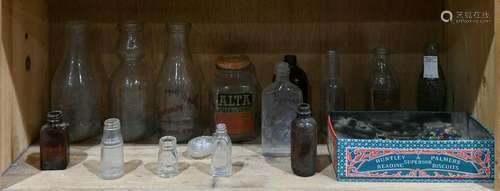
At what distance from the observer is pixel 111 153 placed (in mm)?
1013

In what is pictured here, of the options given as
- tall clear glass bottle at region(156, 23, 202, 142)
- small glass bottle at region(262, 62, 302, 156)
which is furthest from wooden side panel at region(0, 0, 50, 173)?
small glass bottle at region(262, 62, 302, 156)

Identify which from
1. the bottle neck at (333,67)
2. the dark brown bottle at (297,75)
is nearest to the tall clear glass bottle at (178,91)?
the dark brown bottle at (297,75)

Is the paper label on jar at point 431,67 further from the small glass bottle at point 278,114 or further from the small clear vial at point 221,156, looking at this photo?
the small clear vial at point 221,156

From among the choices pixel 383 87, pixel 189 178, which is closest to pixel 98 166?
pixel 189 178

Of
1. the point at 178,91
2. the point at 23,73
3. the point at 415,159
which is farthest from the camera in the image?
the point at 178,91

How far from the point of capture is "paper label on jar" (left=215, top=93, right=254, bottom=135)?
1.22m

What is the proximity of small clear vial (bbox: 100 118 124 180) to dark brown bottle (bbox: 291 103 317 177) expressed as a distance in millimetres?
331

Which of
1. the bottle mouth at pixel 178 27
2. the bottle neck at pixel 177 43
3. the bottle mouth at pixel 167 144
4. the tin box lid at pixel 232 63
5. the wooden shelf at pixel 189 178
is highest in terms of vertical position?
the bottle mouth at pixel 178 27

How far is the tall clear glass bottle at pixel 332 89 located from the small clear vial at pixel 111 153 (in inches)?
20.6

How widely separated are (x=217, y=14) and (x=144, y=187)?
58 cm

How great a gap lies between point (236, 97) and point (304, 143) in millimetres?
262

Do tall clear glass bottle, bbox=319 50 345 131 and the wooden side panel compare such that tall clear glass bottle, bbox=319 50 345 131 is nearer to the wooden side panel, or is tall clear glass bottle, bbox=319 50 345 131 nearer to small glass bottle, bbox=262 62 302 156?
small glass bottle, bbox=262 62 302 156

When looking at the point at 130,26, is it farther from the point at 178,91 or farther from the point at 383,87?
the point at 383,87

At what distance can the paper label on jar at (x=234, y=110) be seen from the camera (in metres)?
1.22
